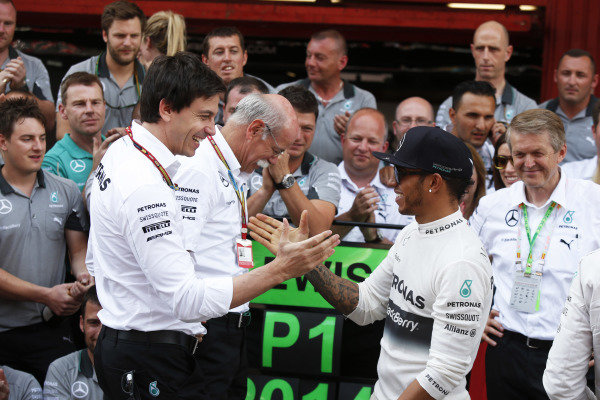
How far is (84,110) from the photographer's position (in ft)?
17.5

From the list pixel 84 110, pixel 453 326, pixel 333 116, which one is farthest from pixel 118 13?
pixel 453 326

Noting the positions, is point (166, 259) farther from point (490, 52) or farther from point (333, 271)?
point (490, 52)

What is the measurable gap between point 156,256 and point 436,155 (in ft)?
3.94

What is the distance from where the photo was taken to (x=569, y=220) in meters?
4.20

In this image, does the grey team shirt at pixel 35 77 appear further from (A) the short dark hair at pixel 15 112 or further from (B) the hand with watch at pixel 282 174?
(B) the hand with watch at pixel 282 174

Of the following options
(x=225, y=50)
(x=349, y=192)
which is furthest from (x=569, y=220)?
(x=225, y=50)

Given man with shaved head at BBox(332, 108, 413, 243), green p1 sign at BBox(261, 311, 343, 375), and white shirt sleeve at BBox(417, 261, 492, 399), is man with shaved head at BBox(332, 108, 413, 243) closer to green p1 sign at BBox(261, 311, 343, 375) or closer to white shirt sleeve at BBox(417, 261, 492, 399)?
green p1 sign at BBox(261, 311, 343, 375)

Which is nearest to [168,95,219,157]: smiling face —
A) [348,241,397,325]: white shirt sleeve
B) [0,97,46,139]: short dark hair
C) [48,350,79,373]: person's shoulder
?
[348,241,397,325]: white shirt sleeve

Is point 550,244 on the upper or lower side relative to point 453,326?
upper

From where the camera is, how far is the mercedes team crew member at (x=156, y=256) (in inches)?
110

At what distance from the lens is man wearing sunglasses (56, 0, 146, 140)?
596cm

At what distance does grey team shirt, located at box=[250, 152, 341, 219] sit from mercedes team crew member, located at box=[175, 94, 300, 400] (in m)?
0.95

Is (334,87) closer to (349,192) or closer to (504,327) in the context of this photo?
(349,192)

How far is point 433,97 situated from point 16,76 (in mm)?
5162
